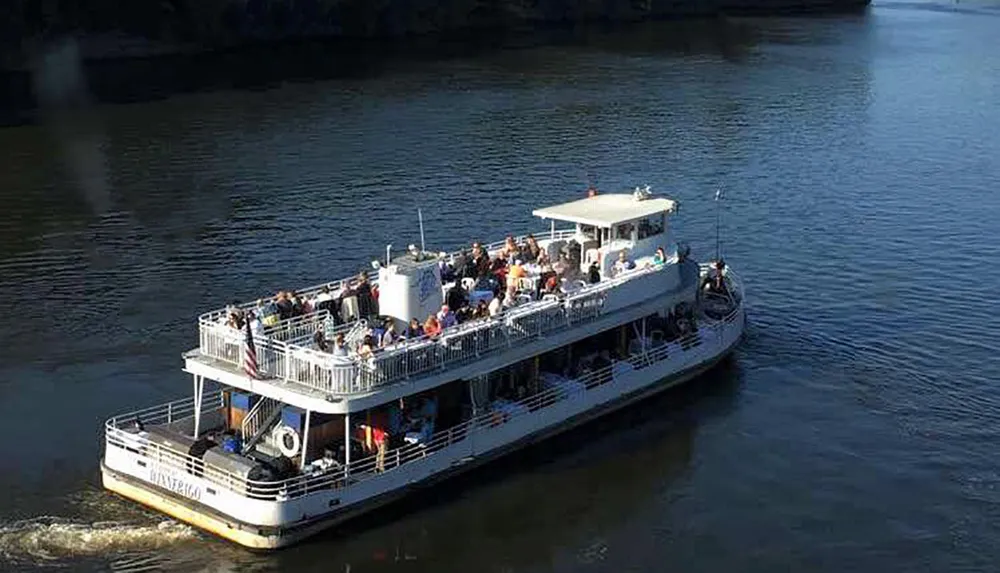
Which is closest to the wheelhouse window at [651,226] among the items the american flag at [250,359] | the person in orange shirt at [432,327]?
the person in orange shirt at [432,327]

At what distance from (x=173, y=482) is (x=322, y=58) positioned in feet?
274

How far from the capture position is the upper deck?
3141 centimetres

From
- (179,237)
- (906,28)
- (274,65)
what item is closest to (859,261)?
(179,237)

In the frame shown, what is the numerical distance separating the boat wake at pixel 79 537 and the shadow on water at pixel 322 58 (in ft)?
186

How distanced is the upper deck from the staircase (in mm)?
1138

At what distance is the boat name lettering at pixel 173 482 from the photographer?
30.6 meters

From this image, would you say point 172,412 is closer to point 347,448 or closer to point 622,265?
point 347,448

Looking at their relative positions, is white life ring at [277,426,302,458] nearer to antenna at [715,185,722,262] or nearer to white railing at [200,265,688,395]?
white railing at [200,265,688,395]

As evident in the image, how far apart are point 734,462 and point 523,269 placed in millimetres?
7757

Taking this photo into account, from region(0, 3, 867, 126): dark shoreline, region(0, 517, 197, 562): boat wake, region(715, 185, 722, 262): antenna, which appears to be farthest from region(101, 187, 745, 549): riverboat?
region(0, 3, 867, 126): dark shoreline

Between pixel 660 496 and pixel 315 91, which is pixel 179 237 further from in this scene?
pixel 315 91

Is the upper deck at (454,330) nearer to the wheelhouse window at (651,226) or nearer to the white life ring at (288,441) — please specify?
the wheelhouse window at (651,226)

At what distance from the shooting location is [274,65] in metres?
107

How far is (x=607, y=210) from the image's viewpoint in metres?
41.4
